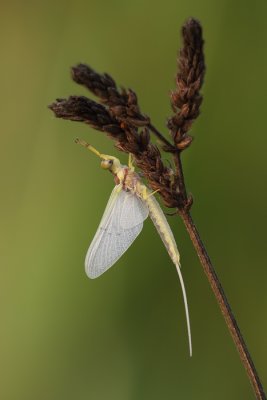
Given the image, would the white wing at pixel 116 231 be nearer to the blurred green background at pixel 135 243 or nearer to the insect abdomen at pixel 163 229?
A: the insect abdomen at pixel 163 229

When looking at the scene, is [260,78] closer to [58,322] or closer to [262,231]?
[262,231]

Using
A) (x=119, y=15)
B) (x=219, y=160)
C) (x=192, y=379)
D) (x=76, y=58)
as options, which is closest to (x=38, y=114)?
(x=76, y=58)

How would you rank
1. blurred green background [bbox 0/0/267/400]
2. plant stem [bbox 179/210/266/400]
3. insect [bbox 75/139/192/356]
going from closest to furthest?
1. plant stem [bbox 179/210/266/400]
2. insect [bbox 75/139/192/356]
3. blurred green background [bbox 0/0/267/400]

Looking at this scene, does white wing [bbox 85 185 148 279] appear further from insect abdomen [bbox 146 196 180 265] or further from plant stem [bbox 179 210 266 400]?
plant stem [bbox 179 210 266 400]

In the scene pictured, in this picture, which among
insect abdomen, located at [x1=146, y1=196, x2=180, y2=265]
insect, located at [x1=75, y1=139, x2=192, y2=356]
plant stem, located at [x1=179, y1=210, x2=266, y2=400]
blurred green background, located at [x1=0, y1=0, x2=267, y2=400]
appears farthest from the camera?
blurred green background, located at [x1=0, y1=0, x2=267, y2=400]

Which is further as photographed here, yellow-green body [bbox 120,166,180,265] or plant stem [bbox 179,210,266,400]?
yellow-green body [bbox 120,166,180,265]

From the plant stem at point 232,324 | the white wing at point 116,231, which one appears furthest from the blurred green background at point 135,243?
the plant stem at point 232,324

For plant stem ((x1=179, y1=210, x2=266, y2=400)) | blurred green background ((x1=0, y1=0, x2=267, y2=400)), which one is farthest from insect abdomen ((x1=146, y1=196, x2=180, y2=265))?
plant stem ((x1=179, y1=210, x2=266, y2=400))

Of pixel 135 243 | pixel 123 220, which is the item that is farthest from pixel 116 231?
pixel 135 243
